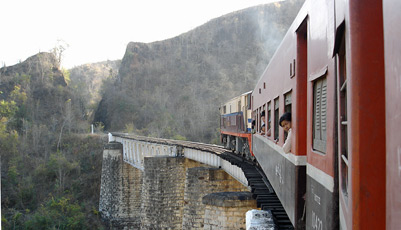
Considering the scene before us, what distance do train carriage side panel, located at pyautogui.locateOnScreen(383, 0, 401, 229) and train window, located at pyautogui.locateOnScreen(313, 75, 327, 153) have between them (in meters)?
1.51

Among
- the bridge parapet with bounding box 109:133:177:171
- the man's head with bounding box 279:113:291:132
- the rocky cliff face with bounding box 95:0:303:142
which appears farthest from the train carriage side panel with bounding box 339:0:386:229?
the rocky cliff face with bounding box 95:0:303:142

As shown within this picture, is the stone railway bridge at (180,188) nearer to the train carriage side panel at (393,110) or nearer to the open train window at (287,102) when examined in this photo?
the open train window at (287,102)

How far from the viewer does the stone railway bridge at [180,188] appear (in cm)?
1027

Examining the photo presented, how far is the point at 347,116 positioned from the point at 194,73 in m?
71.0

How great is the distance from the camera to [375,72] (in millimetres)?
1884

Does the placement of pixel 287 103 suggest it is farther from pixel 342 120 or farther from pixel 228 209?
pixel 228 209

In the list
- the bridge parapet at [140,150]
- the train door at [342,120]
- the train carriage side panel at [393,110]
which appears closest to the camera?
the train carriage side panel at [393,110]

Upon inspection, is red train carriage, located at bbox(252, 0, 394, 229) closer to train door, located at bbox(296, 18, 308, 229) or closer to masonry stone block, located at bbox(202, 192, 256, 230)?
train door, located at bbox(296, 18, 308, 229)

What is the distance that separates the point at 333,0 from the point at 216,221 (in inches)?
331

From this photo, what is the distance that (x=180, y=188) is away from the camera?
20.2m

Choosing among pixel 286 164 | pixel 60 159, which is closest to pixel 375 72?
pixel 286 164

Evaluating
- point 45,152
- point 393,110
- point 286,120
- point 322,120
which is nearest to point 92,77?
point 45,152

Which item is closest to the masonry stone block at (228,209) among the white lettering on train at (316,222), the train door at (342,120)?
the white lettering on train at (316,222)

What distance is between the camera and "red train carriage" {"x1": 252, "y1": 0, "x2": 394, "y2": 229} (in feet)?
5.48
